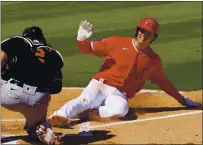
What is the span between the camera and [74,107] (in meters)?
7.42

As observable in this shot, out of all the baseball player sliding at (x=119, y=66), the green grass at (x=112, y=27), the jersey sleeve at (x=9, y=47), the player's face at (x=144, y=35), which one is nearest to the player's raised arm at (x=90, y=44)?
the baseball player sliding at (x=119, y=66)

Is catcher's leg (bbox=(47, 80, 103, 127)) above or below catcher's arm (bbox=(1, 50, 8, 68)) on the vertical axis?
below

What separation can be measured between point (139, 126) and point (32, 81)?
175 cm

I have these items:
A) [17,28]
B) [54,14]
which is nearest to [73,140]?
[17,28]

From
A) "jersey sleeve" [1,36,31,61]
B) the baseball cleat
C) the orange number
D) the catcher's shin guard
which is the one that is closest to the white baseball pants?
the baseball cleat

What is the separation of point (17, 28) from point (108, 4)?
364 centimetres

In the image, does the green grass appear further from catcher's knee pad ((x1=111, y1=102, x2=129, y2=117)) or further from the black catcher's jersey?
the black catcher's jersey

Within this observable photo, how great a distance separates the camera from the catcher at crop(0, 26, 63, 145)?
6605 mm

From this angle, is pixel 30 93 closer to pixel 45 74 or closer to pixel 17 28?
pixel 45 74

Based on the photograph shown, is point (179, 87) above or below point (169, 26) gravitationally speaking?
below

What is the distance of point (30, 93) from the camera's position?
664 centimetres

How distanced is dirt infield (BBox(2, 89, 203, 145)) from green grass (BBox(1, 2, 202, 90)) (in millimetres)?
1161

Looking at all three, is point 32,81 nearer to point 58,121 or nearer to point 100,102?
point 58,121

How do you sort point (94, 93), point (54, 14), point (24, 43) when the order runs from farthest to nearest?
point (54, 14) < point (94, 93) < point (24, 43)
